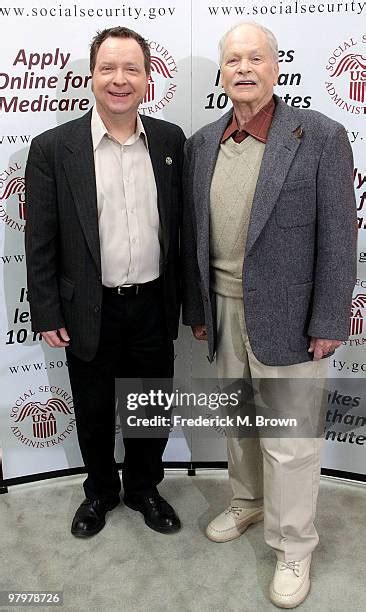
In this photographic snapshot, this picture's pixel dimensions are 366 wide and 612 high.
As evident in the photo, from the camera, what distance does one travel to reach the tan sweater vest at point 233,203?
1.98m

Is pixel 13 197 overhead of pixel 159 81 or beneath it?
beneath

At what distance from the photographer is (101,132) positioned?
215cm

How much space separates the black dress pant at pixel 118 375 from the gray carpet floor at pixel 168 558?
18 cm

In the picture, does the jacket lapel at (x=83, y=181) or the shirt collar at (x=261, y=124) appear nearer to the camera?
the shirt collar at (x=261, y=124)

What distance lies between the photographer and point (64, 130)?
2180 millimetres

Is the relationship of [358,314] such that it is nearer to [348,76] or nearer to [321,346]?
[321,346]

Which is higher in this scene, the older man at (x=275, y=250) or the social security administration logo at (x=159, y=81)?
the social security administration logo at (x=159, y=81)

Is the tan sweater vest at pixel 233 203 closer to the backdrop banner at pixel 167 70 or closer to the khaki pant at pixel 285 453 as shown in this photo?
the khaki pant at pixel 285 453

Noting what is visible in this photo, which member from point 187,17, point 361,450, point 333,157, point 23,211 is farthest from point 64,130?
point 361,450

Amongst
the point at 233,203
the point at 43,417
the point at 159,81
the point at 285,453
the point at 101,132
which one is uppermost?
the point at 159,81

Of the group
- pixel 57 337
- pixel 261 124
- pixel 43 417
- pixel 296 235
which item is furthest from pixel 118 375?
pixel 261 124

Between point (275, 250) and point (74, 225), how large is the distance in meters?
0.67

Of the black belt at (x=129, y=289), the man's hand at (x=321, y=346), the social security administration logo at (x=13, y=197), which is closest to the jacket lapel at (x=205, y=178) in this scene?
the black belt at (x=129, y=289)

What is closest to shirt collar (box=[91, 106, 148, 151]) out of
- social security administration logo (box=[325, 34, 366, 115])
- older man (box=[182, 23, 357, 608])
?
older man (box=[182, 23, 357, 608])
